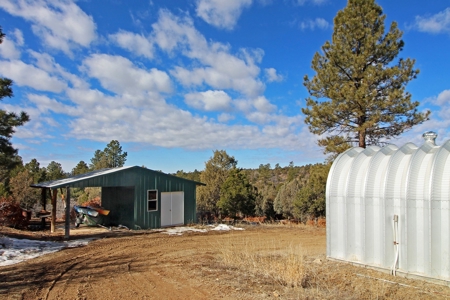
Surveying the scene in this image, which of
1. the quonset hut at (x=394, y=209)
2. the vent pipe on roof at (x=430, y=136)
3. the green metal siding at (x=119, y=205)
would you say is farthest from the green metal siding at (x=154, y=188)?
the vent pipe on roof at (x=430, y=136)

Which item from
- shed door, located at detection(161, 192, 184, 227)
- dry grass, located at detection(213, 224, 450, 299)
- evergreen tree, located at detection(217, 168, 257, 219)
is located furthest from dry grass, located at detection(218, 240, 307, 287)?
evergreen tree, located at detection(217, 168, 257, 219)

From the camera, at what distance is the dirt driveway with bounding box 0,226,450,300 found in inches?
242

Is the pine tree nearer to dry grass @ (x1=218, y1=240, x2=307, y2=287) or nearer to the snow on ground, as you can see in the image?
the snow on ground

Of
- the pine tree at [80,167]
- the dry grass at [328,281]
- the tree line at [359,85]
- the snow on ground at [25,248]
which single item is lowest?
the snow on ground at [25,248]

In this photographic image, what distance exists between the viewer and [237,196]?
2577 cm

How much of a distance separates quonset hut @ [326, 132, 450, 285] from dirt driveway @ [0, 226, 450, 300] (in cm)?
41

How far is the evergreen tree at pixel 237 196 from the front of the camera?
2577 cm

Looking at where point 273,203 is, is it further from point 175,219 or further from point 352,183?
point 352,183

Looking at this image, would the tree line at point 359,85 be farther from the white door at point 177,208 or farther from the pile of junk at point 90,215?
the white door at point 177,208

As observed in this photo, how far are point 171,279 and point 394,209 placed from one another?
5207 mm

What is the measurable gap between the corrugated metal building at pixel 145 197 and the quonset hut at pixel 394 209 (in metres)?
9.97

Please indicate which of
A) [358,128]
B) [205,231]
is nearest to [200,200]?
[205,231]

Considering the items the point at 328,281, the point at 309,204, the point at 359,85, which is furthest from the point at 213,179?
the point at 328,281

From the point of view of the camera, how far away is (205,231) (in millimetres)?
15688
